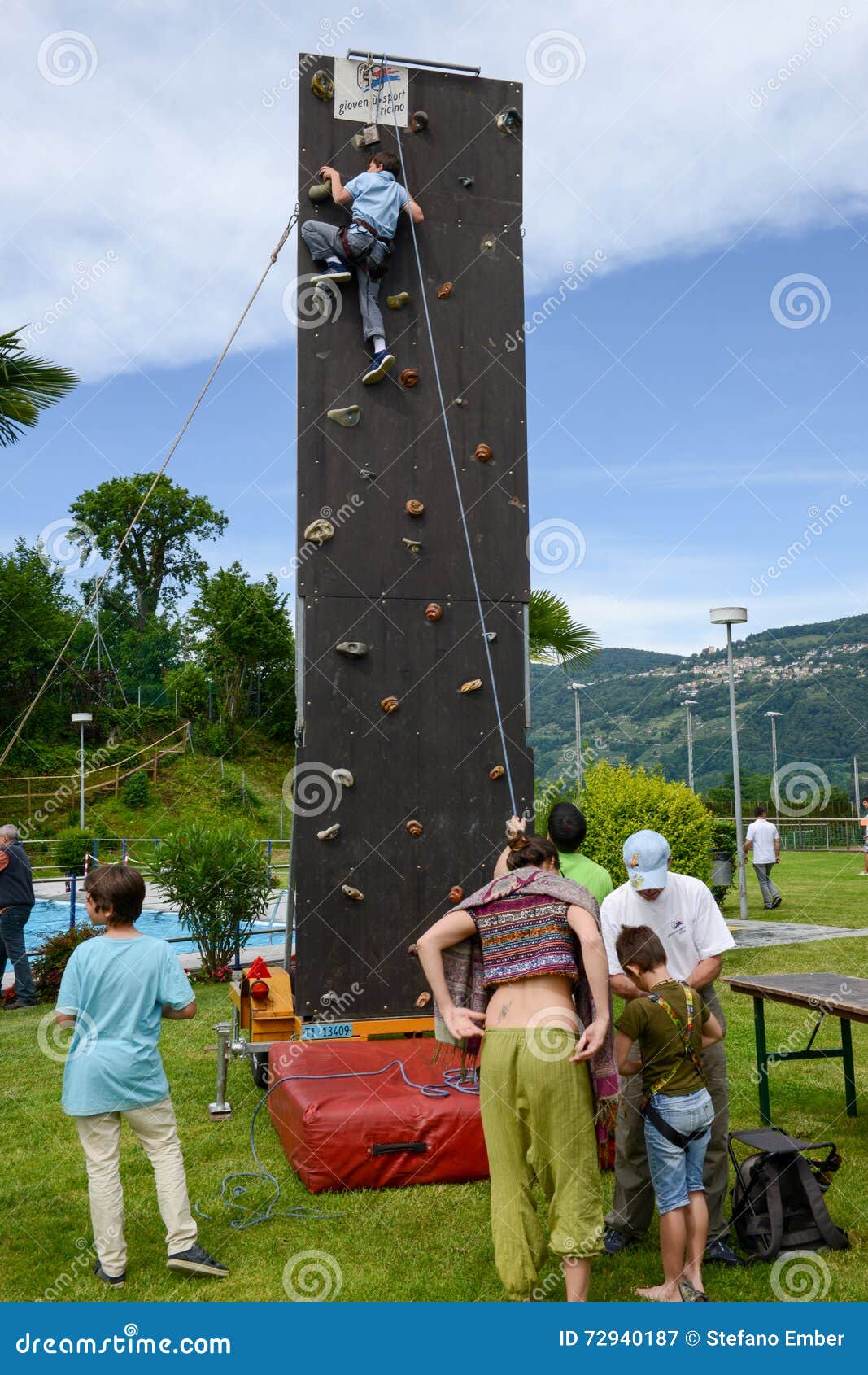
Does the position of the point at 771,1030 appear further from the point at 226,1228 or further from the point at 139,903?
the point at 139,903

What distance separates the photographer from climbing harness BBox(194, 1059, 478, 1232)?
5219 mm

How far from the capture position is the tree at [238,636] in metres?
47.2

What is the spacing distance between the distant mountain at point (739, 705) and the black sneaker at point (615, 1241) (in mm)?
68475

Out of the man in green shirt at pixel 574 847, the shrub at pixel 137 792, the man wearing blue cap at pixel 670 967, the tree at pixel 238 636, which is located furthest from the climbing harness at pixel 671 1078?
the tree at pixel 238 636

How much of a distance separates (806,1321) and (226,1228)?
8.24ft

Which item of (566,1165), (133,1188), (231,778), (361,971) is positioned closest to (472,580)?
(361,971)

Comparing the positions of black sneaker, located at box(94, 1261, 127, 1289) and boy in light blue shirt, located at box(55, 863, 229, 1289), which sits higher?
boy in light blue shirt, located at box(55, 863, 229, 1289)

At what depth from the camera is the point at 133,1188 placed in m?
5.70

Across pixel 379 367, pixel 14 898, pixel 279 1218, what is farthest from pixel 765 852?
pixel 279 1218

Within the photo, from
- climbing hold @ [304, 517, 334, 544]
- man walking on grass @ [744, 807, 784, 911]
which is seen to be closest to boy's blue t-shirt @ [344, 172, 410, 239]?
climbing hold @ [304, 517, 334, 544]

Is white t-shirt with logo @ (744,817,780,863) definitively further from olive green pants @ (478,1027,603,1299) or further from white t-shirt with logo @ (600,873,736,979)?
olive green pants @ (478,1027,603,1299)

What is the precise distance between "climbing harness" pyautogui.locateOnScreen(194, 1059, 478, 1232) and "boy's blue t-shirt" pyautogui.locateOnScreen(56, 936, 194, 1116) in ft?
3.58

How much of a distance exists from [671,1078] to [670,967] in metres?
0.53

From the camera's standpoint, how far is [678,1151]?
407 centimetres
